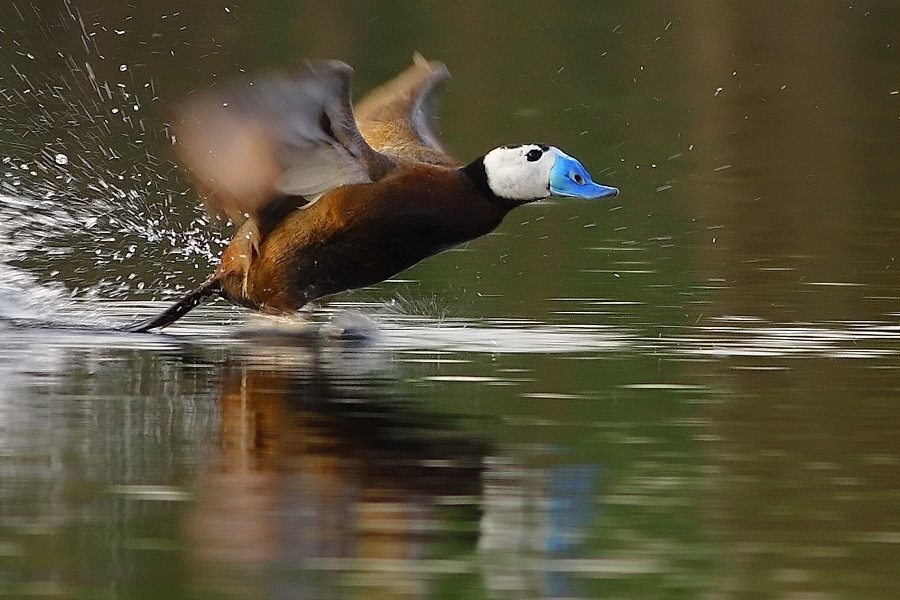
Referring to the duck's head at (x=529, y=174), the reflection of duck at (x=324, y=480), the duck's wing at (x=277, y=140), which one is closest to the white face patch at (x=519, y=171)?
the duck's head at (x=529, y=174)

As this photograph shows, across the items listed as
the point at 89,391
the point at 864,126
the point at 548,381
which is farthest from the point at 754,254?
the point at 864,126

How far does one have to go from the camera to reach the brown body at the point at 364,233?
385 inches

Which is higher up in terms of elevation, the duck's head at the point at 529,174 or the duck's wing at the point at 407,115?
the duck's wing at the point at 407,115

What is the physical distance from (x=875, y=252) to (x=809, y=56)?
14.2 m

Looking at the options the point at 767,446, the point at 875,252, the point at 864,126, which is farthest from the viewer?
the point at 864,126

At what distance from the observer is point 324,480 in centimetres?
679

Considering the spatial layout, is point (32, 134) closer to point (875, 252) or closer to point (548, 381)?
point (875, 252)

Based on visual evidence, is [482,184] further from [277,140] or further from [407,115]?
[407,115]

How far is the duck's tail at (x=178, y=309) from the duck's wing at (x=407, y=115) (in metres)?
0.92

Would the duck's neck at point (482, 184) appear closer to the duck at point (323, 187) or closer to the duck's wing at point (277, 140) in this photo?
the duck at point (323, 187)

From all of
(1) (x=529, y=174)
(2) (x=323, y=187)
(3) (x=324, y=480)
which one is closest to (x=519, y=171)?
(1) (x=529, y=174)

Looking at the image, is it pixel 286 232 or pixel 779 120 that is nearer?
pixel 286 232

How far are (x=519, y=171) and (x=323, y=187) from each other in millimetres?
787

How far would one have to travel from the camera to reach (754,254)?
1268 cm
